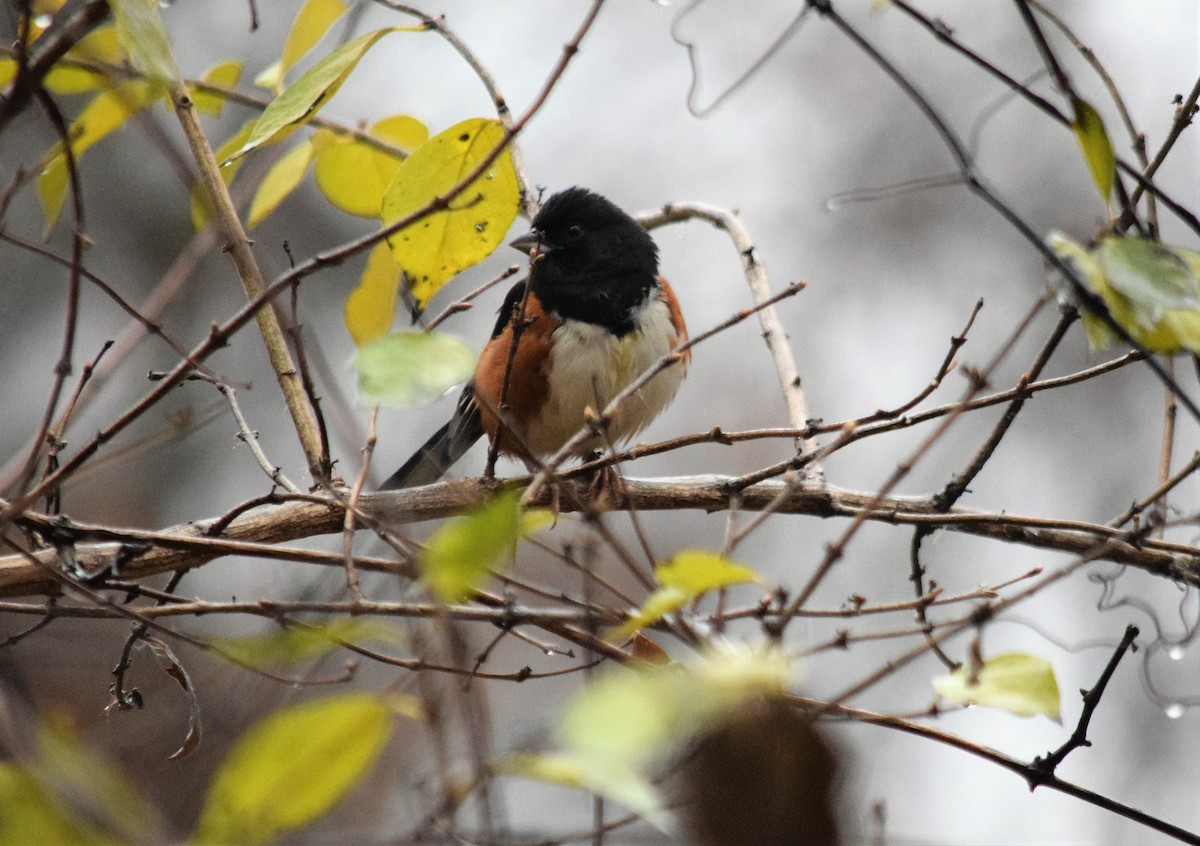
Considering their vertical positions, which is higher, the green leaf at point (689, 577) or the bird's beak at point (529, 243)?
the bird's beak at point (529, 243)

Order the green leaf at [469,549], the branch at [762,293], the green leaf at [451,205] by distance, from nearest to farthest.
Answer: the green leaf at [469,549] → the green leaf at [451,205] → the branch at [762,293]

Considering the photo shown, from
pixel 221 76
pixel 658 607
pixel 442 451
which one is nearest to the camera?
pixel 658 607

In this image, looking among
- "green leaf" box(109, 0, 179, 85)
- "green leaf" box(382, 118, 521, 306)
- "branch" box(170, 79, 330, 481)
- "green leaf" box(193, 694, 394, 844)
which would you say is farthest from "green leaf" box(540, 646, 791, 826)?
"branch" box(170, 79, 330, 481)

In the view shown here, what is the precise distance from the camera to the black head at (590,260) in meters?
2.84

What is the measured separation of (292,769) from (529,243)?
234 cm

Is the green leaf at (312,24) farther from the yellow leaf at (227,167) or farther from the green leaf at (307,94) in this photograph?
the green leaf at (307,94)

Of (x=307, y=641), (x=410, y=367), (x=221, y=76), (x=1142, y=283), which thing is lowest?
(x=307, y=641)

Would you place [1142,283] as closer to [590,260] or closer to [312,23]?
[312,23]

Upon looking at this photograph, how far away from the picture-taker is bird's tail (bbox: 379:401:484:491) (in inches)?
115

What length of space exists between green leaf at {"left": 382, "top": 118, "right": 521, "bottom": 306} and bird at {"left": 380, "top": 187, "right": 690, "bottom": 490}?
1180mm

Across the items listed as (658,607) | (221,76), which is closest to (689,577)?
(658,607)

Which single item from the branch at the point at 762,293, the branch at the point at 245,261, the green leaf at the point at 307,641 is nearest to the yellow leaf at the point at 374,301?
the branch at the point at 245,261

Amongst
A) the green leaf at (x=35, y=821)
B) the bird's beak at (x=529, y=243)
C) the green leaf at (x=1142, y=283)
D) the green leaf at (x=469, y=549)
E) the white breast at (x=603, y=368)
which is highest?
the bird's beak at (x=529, y=243)

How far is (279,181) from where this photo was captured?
Answer: 5.86ft
